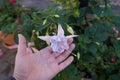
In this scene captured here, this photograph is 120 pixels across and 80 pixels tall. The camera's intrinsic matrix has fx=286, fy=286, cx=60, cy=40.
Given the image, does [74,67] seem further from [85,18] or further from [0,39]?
[0,39]

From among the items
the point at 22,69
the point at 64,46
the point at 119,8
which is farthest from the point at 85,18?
the point at 119,8

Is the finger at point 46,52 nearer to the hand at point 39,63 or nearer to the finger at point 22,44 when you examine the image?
the hand at point 39,63

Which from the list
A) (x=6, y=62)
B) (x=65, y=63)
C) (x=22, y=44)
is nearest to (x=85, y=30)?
(x=65, y=63)

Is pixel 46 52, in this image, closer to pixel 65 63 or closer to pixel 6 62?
pixel 65 63

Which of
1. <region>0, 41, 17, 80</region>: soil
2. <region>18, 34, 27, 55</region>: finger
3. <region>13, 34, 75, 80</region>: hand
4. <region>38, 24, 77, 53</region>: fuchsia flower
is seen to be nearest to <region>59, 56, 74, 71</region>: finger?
<region>13, 34, 75, 80</region>: hand

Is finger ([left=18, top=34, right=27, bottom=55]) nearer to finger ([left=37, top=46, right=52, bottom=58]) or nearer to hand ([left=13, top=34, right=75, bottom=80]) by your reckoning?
hand ([left=13, top=34, right=75, bottom=80])

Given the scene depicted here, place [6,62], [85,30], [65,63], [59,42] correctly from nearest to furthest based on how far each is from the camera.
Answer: [59,42] < [65,63] < [85,30] < [6,62]
